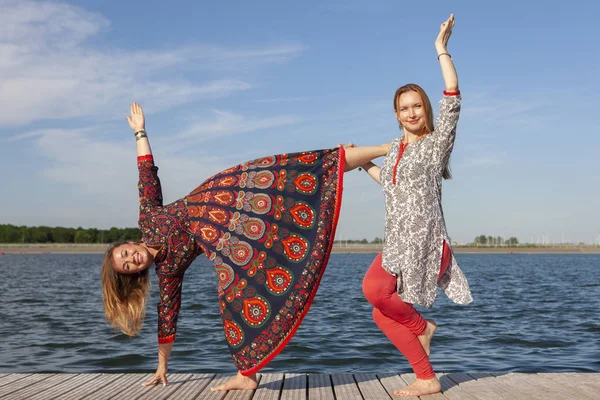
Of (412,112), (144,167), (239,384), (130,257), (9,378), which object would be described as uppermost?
(412,112)

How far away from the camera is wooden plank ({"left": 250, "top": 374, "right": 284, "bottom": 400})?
4.41 metres

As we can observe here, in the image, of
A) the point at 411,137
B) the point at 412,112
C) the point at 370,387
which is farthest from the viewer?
the point at 370,387

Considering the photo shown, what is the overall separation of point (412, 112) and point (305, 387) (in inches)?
84.2

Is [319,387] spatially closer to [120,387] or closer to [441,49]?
[120,387]

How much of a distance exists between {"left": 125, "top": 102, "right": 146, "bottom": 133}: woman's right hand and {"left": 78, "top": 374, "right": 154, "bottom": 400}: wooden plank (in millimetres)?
1926

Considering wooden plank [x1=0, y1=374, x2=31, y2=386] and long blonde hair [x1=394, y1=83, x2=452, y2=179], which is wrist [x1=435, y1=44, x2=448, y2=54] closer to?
long blonde hair [x1=394, y1=83, x2=452, y2=179]

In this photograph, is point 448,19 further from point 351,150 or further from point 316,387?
point 316,387

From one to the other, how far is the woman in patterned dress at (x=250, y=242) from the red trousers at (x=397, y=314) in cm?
41

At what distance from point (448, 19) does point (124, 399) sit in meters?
3.34

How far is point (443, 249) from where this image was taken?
4363 mm

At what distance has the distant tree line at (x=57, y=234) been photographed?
426 ft

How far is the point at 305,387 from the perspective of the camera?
185 inches

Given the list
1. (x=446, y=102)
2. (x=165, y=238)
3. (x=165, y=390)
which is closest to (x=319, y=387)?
(x=165, y=390)

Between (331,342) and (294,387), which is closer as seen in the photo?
(294,387)
